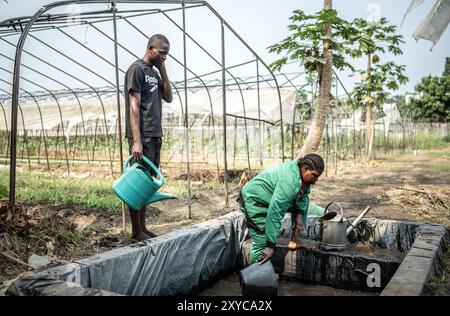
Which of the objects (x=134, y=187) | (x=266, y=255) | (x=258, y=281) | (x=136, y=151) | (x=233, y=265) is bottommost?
(x=233, y=265)

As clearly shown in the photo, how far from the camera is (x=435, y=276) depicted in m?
2.73

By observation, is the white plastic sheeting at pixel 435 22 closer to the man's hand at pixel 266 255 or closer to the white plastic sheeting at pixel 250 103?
the man's hand at pixel 266 255

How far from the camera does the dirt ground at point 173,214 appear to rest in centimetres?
354

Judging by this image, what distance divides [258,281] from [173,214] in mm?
2999

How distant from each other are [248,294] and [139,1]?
144 inches

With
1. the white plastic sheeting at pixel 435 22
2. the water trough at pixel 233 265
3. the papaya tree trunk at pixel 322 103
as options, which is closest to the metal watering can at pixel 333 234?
the water trough at pixel 233 265

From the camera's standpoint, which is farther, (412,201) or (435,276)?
(412,201)

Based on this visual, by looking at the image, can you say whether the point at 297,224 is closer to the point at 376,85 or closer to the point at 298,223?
the point at 298,223

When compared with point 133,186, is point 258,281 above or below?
below

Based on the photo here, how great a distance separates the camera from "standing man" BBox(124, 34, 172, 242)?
3578 millimetres

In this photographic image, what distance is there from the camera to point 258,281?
10.2 ft

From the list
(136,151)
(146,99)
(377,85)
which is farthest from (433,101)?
(136,151)
